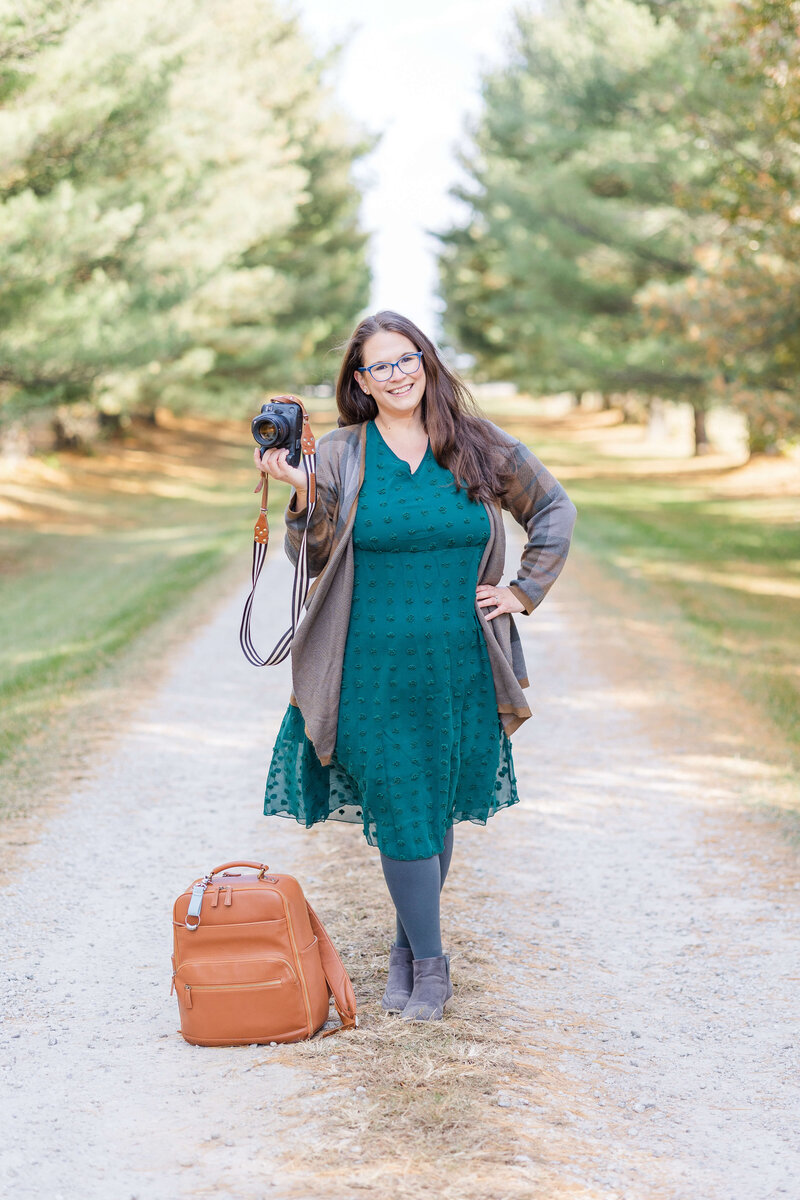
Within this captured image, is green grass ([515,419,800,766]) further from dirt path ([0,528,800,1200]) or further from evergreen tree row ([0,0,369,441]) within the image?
evergreen tree row ([0,0,369,441])

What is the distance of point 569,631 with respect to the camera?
9727 millimetres

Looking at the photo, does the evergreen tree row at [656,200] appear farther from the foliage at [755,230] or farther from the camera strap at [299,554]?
the camera strap at [299,554]

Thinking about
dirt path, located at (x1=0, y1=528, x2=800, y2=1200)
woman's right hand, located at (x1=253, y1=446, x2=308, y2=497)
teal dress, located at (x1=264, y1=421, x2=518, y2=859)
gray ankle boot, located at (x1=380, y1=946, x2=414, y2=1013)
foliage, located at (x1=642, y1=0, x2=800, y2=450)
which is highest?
→ foliage, located at (x1=642, y1=0, x2=800, y2=450)

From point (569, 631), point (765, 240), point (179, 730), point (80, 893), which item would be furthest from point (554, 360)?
point (80, 893)

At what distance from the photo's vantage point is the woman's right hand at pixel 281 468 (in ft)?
10.4

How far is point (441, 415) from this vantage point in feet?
11.1

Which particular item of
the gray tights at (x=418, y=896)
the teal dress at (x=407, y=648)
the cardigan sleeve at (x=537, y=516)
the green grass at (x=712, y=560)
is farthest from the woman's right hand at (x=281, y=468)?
the green grass at (x=712, y=560)

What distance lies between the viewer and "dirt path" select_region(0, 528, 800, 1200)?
2809 mm

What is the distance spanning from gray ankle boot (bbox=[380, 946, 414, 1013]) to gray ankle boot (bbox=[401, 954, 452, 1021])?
0.16ft

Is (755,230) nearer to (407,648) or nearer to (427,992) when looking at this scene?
(407,648)

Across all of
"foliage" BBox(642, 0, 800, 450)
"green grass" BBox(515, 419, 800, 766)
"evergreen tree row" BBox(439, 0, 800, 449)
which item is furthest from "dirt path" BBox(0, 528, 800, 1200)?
"evergreen tree row" BBox(439, 0, 800, 449)

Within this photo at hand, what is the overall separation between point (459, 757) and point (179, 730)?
3.77m

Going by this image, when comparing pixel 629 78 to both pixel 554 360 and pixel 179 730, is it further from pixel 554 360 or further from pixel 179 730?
pixel 179 730

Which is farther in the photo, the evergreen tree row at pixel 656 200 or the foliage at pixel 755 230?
the evergreen tree row at pixel 656 200
